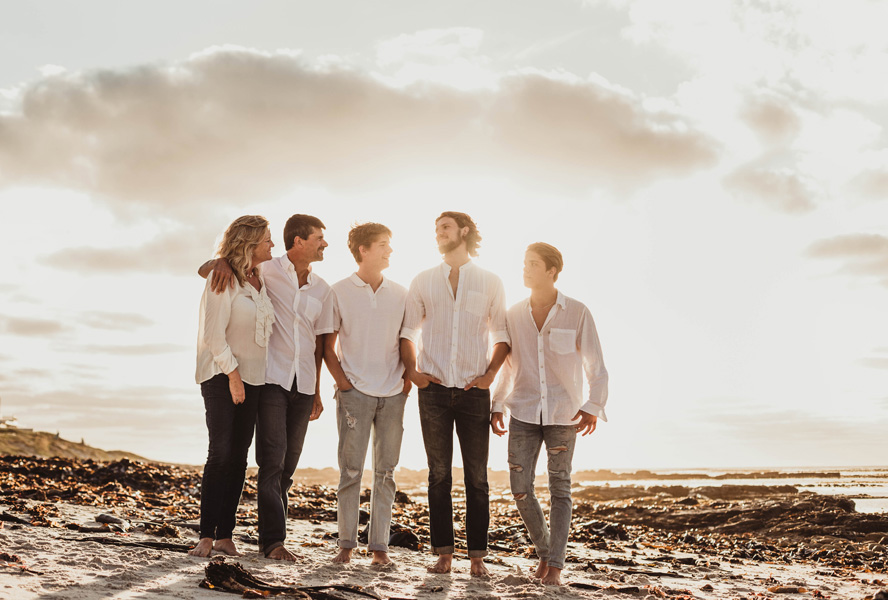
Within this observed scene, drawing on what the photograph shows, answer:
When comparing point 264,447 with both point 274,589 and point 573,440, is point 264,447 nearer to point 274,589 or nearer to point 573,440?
point 274,589

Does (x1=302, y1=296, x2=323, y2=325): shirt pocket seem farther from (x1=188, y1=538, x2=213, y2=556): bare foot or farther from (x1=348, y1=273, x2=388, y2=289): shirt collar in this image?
(x1=188, y1=538, x2=213, y2=556): bare foot

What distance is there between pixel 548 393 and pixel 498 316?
758 millimetres

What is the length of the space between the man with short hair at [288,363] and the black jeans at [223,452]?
136 mm

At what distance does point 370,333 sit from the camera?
19.6 ft

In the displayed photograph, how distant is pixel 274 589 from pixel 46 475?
33.5 feet

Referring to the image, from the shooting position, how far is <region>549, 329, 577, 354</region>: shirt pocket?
586 centimetres

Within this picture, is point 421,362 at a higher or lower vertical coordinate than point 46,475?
higher

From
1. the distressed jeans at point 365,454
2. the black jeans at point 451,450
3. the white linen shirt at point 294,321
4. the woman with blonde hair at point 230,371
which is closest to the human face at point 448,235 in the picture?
the white linen shirt at point 294,321

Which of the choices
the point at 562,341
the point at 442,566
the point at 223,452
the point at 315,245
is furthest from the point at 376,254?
the point at 442,566

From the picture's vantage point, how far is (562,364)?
19.2 feet

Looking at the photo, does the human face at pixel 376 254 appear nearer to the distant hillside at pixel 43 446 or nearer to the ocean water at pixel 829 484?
the ocean water at pixel 829 484

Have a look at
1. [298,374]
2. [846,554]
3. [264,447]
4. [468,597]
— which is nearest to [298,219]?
[298,374]

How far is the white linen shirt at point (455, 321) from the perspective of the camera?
5.75m

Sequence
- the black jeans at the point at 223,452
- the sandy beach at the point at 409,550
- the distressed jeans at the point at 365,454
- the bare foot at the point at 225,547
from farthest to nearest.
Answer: the distressed jeans at the point at 365,454
the bare foot at the point at 225,547
the black jeans at the point at 223,452
the sandy beach at the point at 409,550
